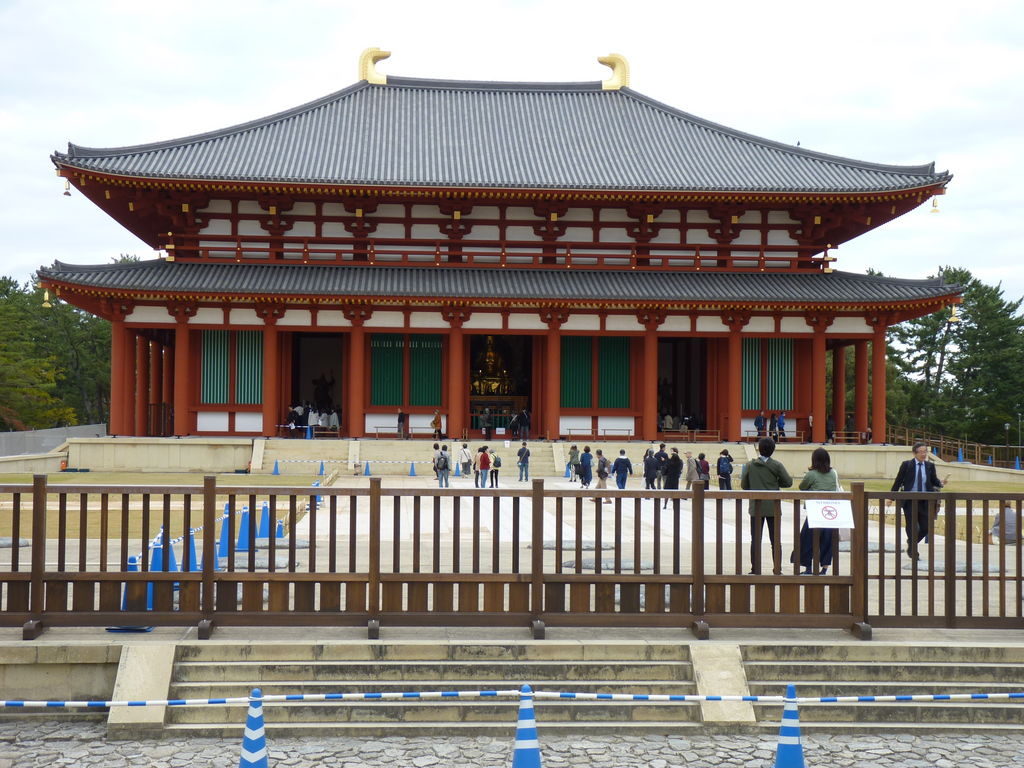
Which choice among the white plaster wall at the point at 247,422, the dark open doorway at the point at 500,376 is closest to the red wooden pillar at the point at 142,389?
the white plaster wall at the point at 247,422

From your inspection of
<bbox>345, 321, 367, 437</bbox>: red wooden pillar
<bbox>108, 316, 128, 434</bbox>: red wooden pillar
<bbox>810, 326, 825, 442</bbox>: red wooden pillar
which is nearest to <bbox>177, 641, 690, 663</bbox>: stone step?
<bbox>345, 321, 367, 437</bbox>: red wooden pillar

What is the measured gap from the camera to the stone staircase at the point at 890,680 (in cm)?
682

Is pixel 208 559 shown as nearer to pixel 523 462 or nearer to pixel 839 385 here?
pixel 523 462

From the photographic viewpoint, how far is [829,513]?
7707 millimetres

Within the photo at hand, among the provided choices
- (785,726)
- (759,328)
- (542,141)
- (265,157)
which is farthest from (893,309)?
(785,726)

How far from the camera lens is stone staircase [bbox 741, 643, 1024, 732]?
22.4 ft

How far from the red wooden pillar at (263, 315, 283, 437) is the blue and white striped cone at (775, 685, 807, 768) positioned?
2540 centimetres

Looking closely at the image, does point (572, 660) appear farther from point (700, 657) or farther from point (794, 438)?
point (794, 438)

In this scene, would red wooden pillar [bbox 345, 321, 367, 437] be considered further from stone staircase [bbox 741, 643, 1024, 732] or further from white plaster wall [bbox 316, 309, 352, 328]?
stone staircase [bbox 741, 643, 1024, 732]

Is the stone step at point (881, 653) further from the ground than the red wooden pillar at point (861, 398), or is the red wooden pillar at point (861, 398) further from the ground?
the red wooden pillar at point (861, 398)

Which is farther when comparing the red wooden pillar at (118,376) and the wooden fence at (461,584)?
the red wooden pillar at (118,376)

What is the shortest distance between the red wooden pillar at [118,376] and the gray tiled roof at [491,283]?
1990 mm

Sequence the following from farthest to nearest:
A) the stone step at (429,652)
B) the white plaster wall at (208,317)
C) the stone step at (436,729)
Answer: the white plaster wall at (208,317) < the stone step at (429,652) < the stone step at (436,729)

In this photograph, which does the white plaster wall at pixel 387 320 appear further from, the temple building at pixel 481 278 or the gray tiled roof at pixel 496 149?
the gray tiled roof at pixel 496 149
